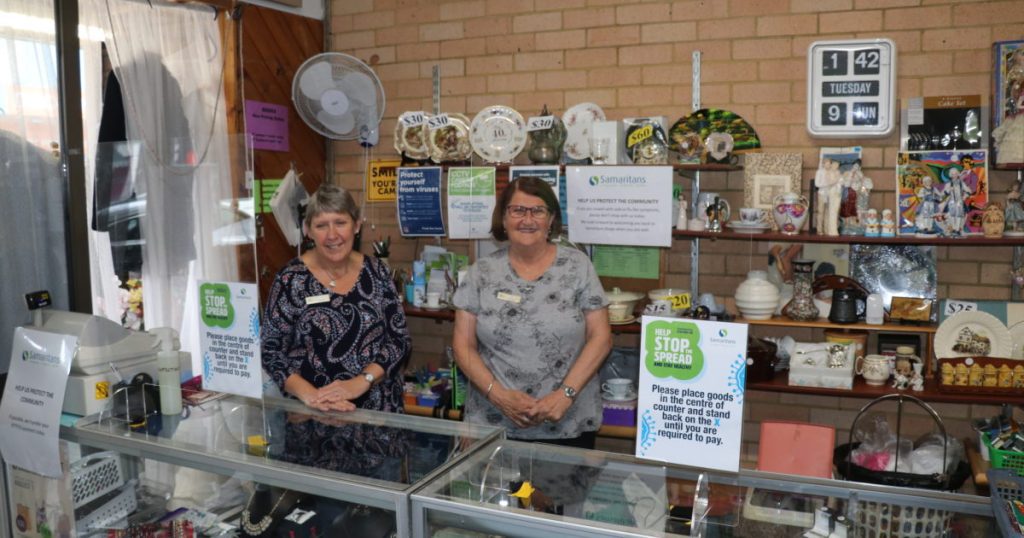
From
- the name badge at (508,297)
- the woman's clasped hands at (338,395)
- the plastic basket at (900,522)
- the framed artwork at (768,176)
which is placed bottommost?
the plastic basket at (900,522)

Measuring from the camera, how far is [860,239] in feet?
10.4

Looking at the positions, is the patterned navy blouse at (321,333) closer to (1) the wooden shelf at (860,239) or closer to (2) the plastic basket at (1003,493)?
(1) the wooden shelf at (860,239)

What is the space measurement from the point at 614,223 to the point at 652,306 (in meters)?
0.42

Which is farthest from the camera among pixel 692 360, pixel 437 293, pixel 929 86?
pixel 437 293

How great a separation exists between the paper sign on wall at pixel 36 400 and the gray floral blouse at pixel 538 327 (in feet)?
3.93

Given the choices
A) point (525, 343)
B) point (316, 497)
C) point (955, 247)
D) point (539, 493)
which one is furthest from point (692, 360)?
point (955, 247)

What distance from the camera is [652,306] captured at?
135 inches

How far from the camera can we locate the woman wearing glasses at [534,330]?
2.59m

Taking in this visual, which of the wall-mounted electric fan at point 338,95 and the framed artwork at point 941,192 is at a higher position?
the wall-mounted electric fan at point 338,95

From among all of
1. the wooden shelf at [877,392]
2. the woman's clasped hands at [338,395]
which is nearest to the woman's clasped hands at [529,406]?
the woman's clasped hands at [338,395]

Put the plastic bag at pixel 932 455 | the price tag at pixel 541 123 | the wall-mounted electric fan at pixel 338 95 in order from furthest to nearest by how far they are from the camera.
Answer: the wall-mounted electric fan at pixel 338 95, the price tag at pixel 541 123, the plastic bag at pixel 932 455

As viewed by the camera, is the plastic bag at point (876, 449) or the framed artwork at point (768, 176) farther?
the framed artwork at point (768, 176)

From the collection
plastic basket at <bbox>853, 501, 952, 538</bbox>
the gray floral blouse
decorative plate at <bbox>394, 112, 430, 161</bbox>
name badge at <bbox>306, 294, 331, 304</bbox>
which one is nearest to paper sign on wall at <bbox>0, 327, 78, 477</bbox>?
name badge at <bbox>306, 294, 331, 304</bbox>

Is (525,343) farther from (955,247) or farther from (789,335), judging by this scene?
(955,247)
